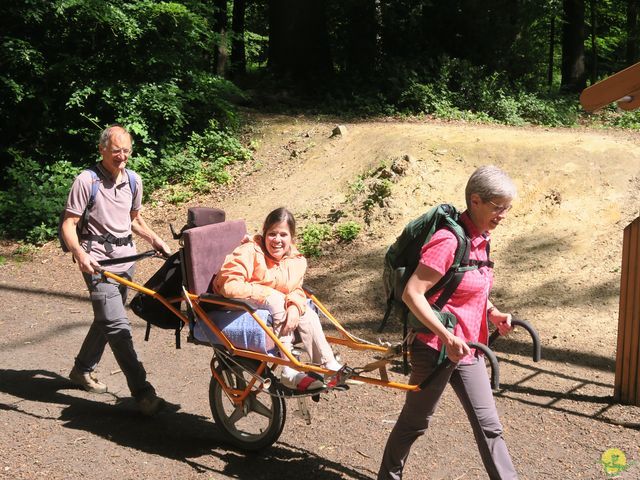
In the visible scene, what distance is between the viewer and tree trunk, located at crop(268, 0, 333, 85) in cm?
1582

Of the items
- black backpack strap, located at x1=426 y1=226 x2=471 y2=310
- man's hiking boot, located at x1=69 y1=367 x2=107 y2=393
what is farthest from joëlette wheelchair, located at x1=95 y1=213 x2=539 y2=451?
man's hiking boot, located at x1=69 y1=367 x2=107 y2=393

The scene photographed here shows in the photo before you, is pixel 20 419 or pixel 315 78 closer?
pixel 20 419

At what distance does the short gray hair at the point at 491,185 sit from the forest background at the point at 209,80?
928cm

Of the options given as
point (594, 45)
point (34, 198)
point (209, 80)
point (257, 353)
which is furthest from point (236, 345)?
point (594, 45)

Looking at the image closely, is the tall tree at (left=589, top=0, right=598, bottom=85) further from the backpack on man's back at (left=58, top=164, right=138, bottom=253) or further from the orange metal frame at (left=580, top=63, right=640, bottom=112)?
the backpack on man's back at (left=58, top=164, right=138, bottom=253)

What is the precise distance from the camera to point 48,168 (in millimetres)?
12719

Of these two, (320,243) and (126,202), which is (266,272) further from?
(320,243)

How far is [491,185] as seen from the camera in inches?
136

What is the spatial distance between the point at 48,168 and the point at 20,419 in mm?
8206

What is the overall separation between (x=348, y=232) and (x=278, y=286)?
5.52 meters

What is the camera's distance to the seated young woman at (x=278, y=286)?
4355mm

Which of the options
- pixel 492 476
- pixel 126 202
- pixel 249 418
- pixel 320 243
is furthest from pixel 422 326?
pixel 320 243

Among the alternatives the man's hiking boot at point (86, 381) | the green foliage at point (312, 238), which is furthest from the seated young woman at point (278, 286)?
the green foliage at point (312, 238)

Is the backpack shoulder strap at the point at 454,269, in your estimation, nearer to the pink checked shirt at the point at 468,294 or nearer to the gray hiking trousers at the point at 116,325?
the pink checked shirt at the point at 468,294
